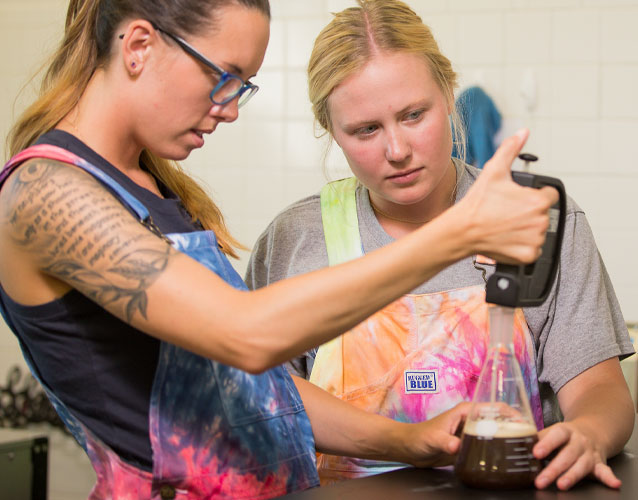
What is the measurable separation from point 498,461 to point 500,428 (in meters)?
0.04

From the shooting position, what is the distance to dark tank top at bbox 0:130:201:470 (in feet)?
3.58

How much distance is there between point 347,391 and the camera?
61.3 inches

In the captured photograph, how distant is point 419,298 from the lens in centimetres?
155

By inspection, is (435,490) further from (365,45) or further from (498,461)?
(365,45)

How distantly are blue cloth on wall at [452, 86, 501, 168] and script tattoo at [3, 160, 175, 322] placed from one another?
1.82m

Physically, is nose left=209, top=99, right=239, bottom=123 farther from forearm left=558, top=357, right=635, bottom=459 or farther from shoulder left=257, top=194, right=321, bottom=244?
forearm left=558, top=357, right=635, bottom=459

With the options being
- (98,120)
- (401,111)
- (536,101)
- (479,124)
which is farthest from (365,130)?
(536,101)

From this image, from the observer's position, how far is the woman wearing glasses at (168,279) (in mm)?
960

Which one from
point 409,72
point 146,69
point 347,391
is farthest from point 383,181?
point 146,69

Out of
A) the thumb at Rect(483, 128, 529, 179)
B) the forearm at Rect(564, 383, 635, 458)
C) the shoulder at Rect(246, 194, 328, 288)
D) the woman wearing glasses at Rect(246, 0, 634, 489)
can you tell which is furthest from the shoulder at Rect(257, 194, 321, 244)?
the thumb at Rect(483, 128, 529, 179)

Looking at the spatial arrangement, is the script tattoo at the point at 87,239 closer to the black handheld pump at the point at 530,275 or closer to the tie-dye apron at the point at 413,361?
the black handheld pump at the point at 530,275

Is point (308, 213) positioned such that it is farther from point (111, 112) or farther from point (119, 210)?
point (119, 210)

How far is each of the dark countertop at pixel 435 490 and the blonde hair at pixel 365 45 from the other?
751mm

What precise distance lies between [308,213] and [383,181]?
249 millimetres
